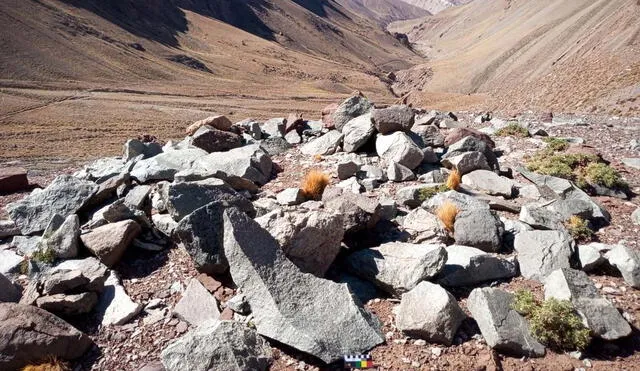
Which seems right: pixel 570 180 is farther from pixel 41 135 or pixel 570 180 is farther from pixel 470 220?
pixel 41 135

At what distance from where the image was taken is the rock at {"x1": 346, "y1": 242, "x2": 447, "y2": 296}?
5699 millimetres

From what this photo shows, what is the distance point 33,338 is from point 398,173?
7.17 metres

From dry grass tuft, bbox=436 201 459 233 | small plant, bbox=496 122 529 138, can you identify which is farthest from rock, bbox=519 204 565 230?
small plant, bbox=496 122 529 138

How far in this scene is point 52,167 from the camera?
17.9 metres

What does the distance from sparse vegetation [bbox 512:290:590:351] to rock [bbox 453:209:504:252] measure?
175cm

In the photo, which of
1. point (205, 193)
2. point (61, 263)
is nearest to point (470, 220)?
point (205, 193)

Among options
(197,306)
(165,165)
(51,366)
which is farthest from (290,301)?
(165,165)

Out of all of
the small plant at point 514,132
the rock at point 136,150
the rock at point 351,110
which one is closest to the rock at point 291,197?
the rock at point 351,110

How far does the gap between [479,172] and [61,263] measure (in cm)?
833

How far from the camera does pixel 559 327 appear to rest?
16.2 ft

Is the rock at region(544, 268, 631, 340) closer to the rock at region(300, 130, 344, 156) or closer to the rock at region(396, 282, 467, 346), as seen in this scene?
the rock at region(396, 282, 467, 346)

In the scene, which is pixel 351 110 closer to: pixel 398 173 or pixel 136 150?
pixel 398 173

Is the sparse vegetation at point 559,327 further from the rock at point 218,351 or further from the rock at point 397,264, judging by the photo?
the rock at point 218,351

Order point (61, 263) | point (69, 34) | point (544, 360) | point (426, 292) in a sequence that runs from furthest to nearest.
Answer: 1. point (69, 34)
2. point (61, 263)
3. point (426, 292)
4. point (544, 360)
